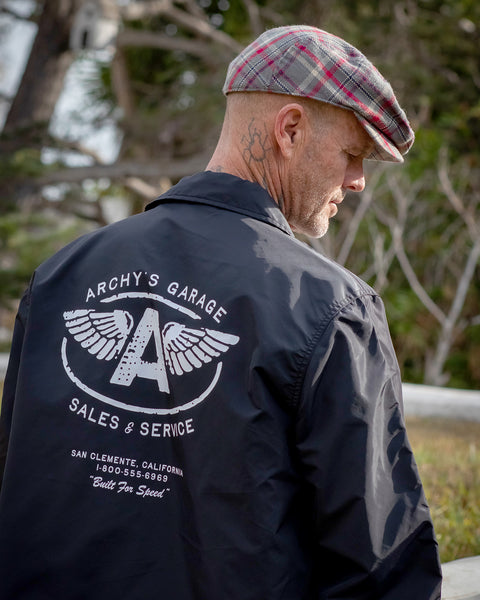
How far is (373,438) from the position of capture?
3.80ft

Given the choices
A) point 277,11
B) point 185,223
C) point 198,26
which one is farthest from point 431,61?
point 185,223

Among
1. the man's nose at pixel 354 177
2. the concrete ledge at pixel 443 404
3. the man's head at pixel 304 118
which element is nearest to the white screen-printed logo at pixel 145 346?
the man's head at pixel 304 118

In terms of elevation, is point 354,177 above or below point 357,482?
above

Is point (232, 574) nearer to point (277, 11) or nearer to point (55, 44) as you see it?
point (55, 44)

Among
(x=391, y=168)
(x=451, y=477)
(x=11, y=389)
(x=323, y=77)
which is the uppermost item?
(x=323, y=77)

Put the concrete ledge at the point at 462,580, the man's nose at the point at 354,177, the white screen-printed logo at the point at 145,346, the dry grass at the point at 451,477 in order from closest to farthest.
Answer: the white screen-printed logo at the point at 145,346 → the man's nose at the point at 354,177 → the concrete ledge at the point at 462,580 → the dry grass at the point at 451,477

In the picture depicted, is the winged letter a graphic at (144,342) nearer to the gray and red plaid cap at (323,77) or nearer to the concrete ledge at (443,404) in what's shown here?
the gray and red plaid cap at (323,77)

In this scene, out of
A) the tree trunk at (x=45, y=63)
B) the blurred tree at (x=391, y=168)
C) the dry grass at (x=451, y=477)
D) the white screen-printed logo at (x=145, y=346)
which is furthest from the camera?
the tree trunk at (x=45, y=63)

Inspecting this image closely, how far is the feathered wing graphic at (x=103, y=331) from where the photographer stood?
1.32 meters

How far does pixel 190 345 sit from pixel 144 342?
0.10m

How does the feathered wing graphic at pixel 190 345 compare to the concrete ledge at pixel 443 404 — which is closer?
the feathered wing graphic at pixel 190 345

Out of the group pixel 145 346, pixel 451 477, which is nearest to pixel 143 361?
pixel 145 346

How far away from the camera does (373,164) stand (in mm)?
7844

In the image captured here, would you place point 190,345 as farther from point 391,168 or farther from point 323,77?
point 391,168
